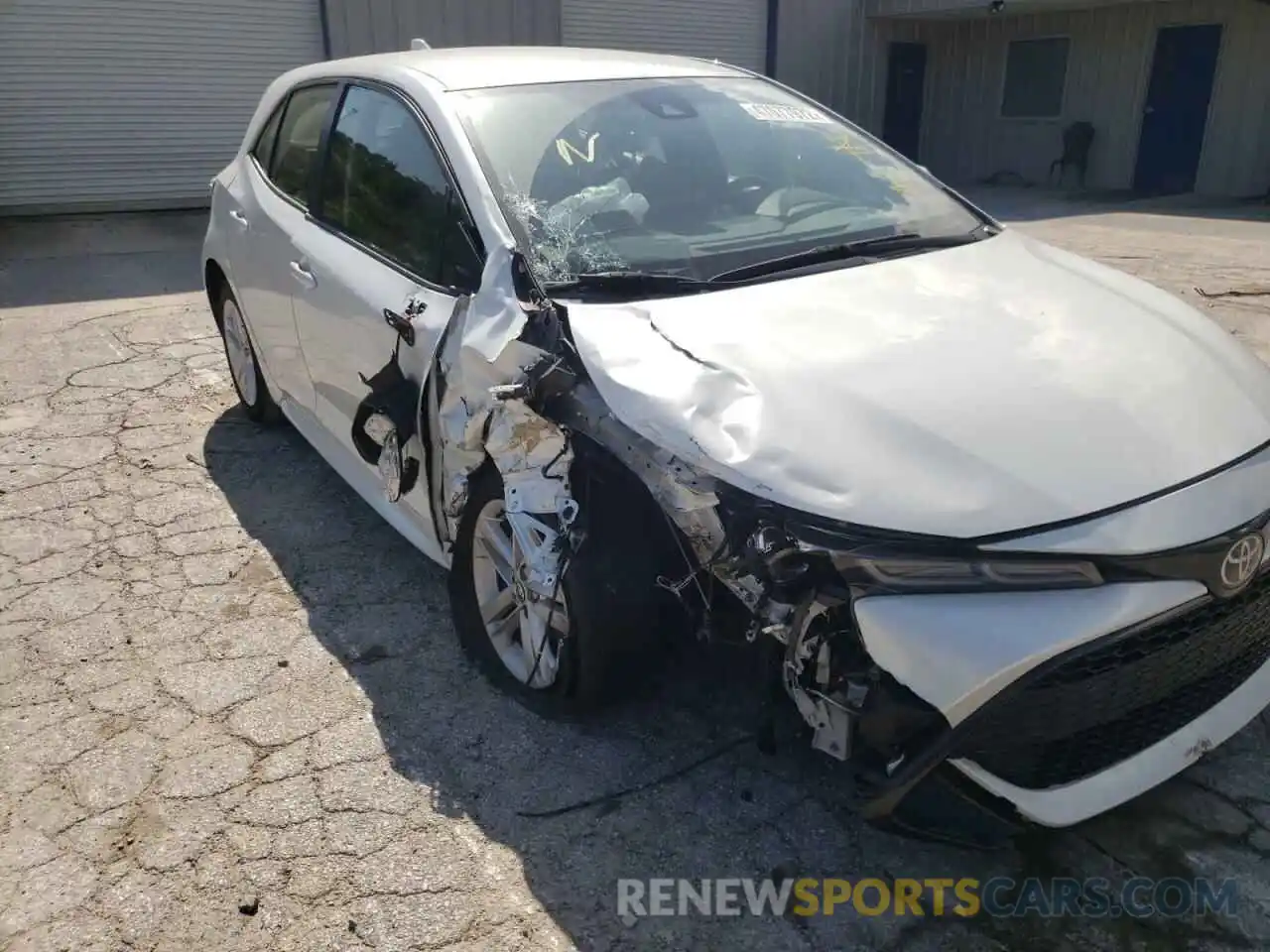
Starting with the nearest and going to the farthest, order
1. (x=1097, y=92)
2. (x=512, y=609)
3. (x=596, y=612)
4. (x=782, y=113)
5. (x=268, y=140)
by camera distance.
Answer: (x=596, y=612) → (x=512, y=609) → (x=782, y=113) → (x=268, y=140) → (x=1097, y=92)

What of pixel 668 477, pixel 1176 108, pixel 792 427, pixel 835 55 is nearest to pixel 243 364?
pixel 668 477

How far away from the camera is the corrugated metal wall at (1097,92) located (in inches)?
543

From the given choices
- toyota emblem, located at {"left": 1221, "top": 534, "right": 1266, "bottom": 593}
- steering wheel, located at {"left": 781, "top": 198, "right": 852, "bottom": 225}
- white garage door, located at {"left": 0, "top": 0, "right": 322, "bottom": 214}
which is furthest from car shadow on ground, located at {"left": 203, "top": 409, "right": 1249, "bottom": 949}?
white garage door, located at {"left": 0, "top": 0, "right": 322, "bottom": 214}

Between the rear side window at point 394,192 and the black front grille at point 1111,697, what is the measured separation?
1.69 metres

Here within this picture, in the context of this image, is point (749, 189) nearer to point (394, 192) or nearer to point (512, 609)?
point (394, 192)

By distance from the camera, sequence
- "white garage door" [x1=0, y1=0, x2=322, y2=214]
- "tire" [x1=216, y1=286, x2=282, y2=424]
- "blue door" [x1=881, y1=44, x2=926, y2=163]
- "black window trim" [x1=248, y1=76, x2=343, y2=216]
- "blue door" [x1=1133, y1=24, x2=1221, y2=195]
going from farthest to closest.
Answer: "blue door" [x1=881, y1=44, x2=926, y2=163] → "blue door" [x1=1133, y1=24, x2=1221, y2=195] → "white garage door" [x1=0, y1=0, x2=322, y2=214] → "tire" [x1=216, y1=286, x2=282, y2=424] → "black window trim" [x1=248, y1=76, x2=343, y2=216]

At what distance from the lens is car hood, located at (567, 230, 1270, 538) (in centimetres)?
186

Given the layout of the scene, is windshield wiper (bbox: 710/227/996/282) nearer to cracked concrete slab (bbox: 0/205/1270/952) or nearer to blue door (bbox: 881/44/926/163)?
cracked concrete slab (bbox: 0/205/1270/952)

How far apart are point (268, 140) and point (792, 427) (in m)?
3.26

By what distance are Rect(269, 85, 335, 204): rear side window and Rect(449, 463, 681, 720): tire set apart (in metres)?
1.80

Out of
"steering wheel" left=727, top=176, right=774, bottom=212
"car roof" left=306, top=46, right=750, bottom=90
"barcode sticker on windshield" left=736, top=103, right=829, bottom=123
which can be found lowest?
"steering wheel" left=727, top=176, right=774, bottom=212

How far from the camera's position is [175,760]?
260cm

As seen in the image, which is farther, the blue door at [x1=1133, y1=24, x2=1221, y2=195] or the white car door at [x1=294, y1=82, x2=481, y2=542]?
the blue door at [x1=1133, y1=24, x2=1221, y2=195]

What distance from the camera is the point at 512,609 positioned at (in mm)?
2695
